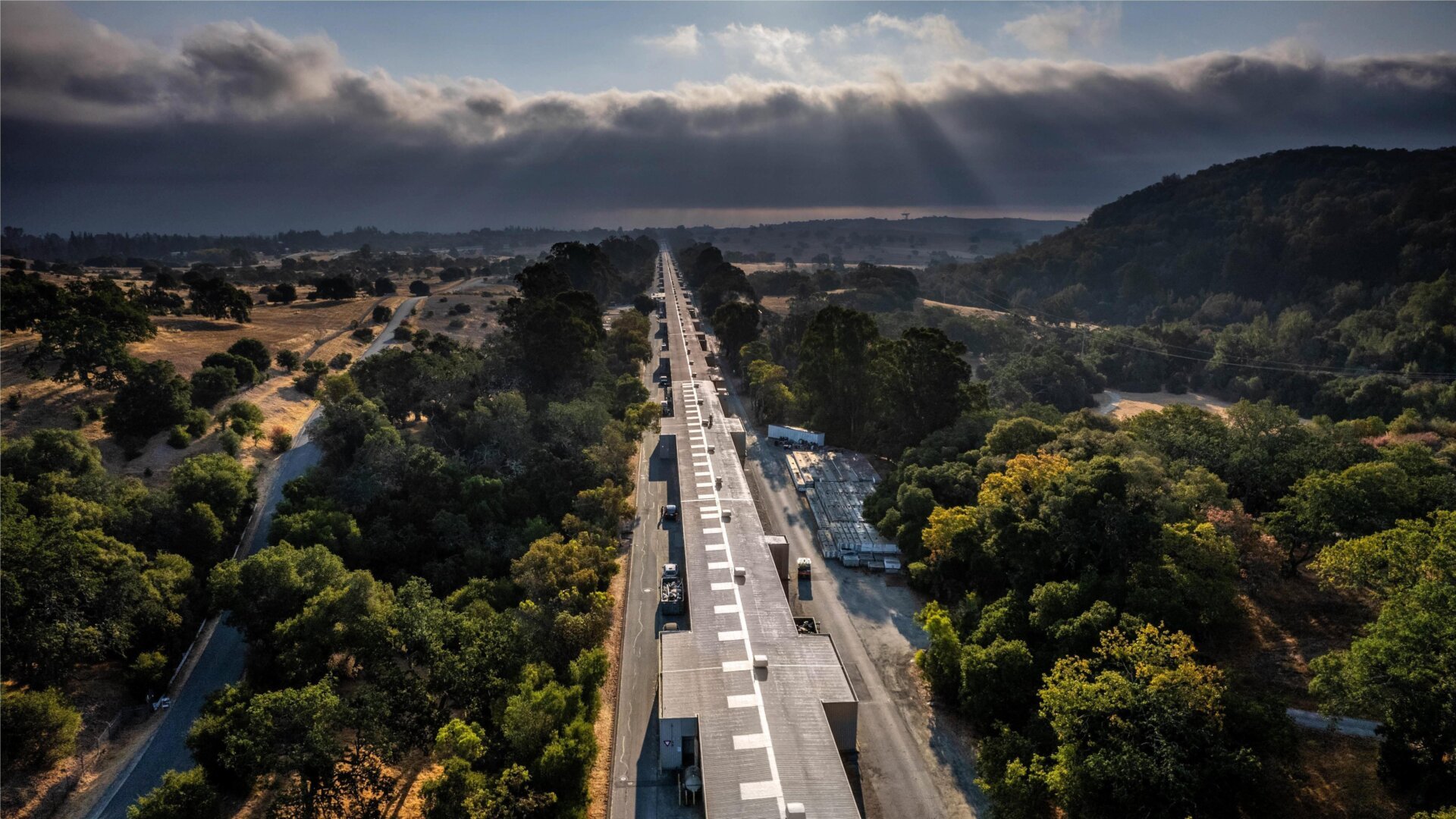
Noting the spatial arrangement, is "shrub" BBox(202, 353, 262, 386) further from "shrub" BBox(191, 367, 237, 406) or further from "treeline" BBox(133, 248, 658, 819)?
"treeline" BBox(133, 248, 658, 819)

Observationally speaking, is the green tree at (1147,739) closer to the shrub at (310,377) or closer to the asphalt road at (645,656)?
the asphalt road at (645,656)

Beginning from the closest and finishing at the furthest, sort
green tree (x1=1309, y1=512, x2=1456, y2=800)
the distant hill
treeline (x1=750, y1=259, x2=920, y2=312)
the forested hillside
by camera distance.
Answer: green tree (x1=1309, y1=512, x2=1456, y2=800) < the forested hillside < the distant hill < treeline (x1=750, y1=259, x2=920, y2=312)

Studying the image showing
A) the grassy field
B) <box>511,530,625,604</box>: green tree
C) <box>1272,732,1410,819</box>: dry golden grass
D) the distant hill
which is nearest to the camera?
<box>1272,732,1410,819</box>: dry golden grass

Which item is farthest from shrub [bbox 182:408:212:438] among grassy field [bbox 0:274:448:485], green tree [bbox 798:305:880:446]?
green tree [bbox 798:305:880:446]

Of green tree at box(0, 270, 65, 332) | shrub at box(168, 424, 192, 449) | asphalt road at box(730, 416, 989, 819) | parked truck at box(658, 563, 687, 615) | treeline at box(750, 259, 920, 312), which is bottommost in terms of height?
asphalt road at box(730, 416, 989, 819)

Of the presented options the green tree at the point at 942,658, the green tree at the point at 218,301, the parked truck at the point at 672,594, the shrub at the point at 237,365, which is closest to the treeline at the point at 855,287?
the shrub at the point at 237,365

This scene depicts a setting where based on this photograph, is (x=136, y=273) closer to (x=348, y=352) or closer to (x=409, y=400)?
(x=348, y=352)
